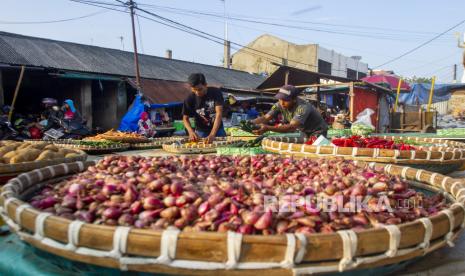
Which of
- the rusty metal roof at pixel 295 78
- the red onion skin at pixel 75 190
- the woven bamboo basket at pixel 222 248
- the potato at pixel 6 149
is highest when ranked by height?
the rusty metal roof at pixel 295 78

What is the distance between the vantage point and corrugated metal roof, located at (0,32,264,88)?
39.5 feet

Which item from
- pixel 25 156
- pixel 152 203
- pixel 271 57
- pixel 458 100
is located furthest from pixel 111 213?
pixel 271 57

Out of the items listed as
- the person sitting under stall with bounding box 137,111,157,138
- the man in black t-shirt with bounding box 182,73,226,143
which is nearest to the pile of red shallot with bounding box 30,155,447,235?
the man in black t-shirt with bounding box 182,73,226,143

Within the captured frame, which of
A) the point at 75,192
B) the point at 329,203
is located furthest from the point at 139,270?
the point at 329,203

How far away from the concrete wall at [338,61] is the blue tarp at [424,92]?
9045mm

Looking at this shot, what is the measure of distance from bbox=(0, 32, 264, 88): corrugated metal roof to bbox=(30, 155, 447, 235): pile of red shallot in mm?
11261

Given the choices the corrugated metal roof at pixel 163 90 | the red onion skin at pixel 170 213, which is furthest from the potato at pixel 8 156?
the corrugated metal roof at pixel 163 90

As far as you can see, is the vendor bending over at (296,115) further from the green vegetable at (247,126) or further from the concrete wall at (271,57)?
the concrete wall at (271,57)

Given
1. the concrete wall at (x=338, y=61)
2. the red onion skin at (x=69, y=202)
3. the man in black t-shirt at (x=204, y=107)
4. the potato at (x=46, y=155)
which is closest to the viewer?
the red onion skin at (x=69, y=202)

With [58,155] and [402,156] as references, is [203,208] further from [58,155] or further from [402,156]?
[58,155]

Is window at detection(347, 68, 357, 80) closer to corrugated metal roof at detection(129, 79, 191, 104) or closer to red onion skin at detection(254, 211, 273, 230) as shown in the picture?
corrugated metal roof at detection(129, 79, 191, 104)

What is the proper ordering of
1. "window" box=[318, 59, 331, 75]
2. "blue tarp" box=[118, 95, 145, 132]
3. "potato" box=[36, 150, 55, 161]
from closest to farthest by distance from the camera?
"potato" box=[36, 150, 55, 161] → "blue tarp" box=[118, 95, 145, 132] → "window" box=[318, 59, 331, 75]

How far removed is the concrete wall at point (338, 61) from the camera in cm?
2939

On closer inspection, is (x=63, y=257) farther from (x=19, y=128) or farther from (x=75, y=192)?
(x=19, y=128)
